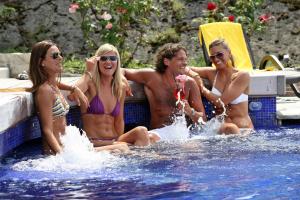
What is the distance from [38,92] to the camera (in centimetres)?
569

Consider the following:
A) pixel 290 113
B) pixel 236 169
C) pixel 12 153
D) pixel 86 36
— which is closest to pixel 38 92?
pixel 12 153

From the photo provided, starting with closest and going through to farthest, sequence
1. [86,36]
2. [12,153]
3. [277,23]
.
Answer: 1. [12,153]
2. [86,36]
3. [277,23]

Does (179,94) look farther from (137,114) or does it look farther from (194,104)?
(137,114)

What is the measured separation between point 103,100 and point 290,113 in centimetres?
275

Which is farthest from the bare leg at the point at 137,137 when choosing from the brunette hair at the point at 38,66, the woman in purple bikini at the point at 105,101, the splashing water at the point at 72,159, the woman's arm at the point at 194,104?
the brunette hair at the point at 38,66

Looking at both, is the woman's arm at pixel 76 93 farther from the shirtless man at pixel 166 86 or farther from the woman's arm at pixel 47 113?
the shirtless man at pixel 166 86

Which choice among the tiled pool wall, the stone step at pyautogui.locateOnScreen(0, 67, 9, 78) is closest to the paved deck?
the tiled pool wall

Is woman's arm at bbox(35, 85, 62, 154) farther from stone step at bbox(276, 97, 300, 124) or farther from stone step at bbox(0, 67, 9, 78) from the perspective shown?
stone step at bbox(0, 67, 9, 78)

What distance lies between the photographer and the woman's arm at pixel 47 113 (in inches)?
219

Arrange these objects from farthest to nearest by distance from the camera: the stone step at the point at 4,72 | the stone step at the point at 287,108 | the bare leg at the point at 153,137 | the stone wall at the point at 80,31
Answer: the stone wall at the point at 80,31 < the stone step at the point at 4,72 < the stone step at the point at 287,108 < the bare leg at the point at 153,137

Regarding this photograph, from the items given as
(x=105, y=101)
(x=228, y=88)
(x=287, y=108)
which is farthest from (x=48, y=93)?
(x=287, y=108)

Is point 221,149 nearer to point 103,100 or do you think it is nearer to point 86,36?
point 103,100

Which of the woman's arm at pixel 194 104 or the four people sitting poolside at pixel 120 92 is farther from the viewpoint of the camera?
the woman's arm at pixel 194 104

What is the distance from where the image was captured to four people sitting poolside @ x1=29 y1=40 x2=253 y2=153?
575 cm
